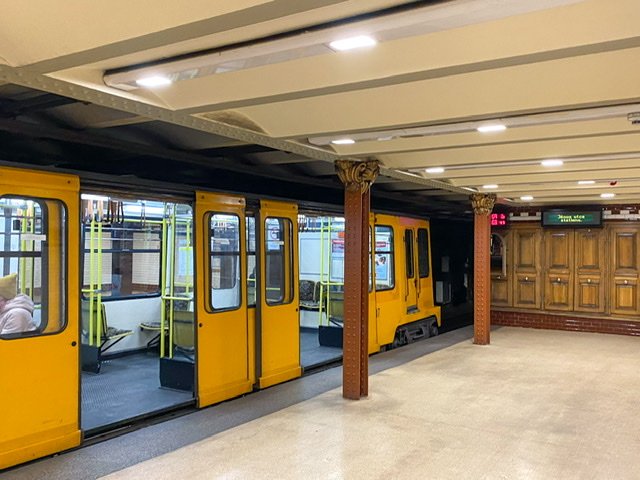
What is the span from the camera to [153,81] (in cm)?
302

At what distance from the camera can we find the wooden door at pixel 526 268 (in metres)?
11.3

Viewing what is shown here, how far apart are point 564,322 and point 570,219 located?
6.63ft

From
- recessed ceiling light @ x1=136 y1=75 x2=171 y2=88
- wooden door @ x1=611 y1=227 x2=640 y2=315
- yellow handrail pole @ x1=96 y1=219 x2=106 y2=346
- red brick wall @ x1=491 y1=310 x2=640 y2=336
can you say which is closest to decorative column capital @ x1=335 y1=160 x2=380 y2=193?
recessed ceiling light @ x1=136 y1=75 x2=171 y2=88

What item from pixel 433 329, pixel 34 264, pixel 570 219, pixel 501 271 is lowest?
pixel 433 329

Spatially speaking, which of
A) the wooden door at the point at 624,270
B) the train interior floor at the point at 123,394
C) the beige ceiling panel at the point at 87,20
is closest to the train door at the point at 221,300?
the train interior floor at the point at 123,394

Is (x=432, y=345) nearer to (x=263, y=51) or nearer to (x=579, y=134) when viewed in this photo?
(x=579, y=134)

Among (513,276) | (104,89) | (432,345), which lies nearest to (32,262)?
(104,89)

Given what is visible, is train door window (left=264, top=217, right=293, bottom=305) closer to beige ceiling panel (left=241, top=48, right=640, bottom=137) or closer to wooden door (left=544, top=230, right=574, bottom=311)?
beige ceiling panel (left=241, top=48, right=640, bottom=137)

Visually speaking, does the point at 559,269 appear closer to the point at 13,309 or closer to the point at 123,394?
the point at 123,394

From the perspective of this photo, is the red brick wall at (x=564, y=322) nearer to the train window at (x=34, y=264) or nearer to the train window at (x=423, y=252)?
the train window at (x=423, y=252)

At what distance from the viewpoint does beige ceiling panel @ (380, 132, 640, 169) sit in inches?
180

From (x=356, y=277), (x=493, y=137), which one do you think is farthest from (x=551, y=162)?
(x=356, y=277)

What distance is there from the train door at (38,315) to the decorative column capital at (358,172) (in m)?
2.54

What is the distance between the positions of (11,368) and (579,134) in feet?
14.4
